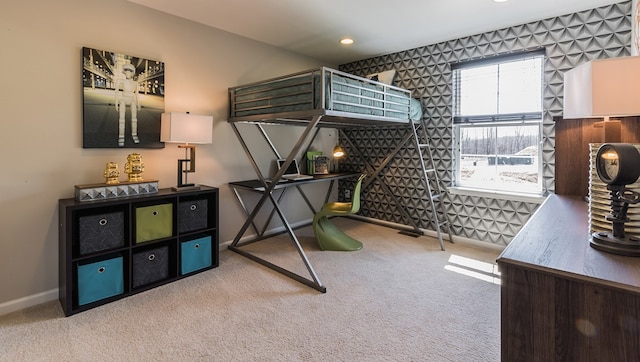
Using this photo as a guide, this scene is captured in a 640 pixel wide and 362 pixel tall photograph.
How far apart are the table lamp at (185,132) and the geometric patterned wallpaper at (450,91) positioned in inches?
96.1

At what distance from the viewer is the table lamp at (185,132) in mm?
2630

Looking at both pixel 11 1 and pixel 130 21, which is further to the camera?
pixel 130 21

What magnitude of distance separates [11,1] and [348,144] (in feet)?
12.1

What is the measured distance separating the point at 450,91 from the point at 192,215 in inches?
123

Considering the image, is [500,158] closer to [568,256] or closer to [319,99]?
[319,99]

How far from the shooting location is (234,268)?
2930mm

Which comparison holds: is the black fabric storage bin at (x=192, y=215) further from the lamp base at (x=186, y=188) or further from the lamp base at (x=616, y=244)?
the lamp base at (x=616, y=244)

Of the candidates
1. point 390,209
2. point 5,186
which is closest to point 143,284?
point 5,186

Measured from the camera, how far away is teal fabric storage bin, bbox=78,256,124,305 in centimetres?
218

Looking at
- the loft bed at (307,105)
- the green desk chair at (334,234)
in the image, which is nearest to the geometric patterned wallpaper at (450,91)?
the loft bed at (307,105)

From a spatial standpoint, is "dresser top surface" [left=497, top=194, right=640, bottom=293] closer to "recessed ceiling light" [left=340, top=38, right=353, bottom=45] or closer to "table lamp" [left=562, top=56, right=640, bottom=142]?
"table lamp" [left=562, top=56, right=640, bottom=142]

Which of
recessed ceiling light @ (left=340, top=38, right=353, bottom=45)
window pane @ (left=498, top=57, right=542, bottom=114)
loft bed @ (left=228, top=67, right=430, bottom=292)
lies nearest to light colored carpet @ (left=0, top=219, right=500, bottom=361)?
loft bed @ (left=228, top=67, right=430, bottom=292)

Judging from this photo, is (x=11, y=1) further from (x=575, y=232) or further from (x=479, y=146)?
(x=479, y=146)

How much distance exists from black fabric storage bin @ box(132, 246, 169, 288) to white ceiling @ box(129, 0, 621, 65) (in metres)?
2.11
